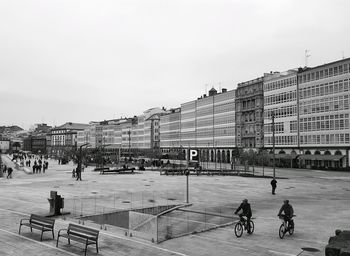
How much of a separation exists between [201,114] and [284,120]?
43.7 meters

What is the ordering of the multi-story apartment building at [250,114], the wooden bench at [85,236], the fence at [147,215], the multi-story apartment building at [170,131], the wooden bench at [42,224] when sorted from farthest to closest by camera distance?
the multi-story apartment building at [170,131] < the multi-story apartment building at [250,114] < the fence at [147,215] < the wooden bench at [42,224] < the wooden bench at [85,236]

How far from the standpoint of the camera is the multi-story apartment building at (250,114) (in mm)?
101000

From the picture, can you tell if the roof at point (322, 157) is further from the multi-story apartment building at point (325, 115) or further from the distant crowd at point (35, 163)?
the distant crowd at point (35, 163)

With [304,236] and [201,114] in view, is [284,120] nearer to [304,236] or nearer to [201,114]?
[201,114]

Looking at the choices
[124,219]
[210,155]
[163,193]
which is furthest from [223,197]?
[210,155]

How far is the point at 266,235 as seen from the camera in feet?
58.9

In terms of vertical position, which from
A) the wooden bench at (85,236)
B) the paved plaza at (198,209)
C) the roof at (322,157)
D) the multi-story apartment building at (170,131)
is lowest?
the paved plaza at (198,209)

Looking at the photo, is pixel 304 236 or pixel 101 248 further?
pixel 304 236

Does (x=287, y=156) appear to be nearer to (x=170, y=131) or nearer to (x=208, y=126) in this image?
(x=208, y=126)

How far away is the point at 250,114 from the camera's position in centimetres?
10575

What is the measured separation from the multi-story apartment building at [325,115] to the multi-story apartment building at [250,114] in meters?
16.0

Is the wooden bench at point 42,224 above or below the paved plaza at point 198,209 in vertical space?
above

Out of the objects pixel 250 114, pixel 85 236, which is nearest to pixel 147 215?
pixel 85 236

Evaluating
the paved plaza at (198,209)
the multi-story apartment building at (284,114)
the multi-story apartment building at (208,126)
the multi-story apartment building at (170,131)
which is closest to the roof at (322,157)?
the multi-story apartment building at (284,114)
